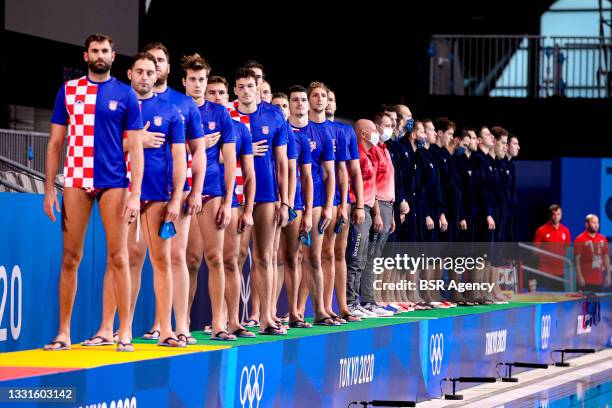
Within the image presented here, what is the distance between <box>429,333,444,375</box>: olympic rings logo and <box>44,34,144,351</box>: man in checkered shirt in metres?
4.30

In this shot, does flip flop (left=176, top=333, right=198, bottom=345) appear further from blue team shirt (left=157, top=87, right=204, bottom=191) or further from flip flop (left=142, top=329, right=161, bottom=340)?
blue team shirt (left=157, top=87, right=204, bottom=191)

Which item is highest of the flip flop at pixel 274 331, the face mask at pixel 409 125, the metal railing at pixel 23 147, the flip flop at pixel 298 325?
the face mask at pixel 409 125

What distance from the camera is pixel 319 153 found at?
8.59 metres

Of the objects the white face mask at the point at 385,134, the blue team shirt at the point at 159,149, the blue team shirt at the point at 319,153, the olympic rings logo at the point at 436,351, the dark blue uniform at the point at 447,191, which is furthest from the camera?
the dark blue uniform at the point at 447,191

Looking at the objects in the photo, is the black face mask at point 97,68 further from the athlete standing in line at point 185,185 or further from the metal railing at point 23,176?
the metal railing at point 23,176

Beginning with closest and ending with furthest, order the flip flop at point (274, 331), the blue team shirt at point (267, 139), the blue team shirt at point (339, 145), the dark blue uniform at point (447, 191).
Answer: the flip flop at point (274, 331) < the blue team shirt at point (267, 139) < the blue team shirt at point (339, 145) < the dark blue uniform at point (447, 191)

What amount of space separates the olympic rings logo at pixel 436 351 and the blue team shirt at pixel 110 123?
4.46m

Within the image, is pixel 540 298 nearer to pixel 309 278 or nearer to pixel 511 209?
pixel 511 209

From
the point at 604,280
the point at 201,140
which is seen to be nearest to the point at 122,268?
the point at 201,140

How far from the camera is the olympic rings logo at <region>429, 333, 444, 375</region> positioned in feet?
32.1

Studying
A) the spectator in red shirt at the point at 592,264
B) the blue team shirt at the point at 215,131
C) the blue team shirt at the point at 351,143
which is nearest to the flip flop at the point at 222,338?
the blue team shirt at the point at 215,131

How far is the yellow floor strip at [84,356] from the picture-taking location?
517cm

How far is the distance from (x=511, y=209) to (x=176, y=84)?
4.16 m

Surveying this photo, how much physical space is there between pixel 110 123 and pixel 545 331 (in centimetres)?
835
